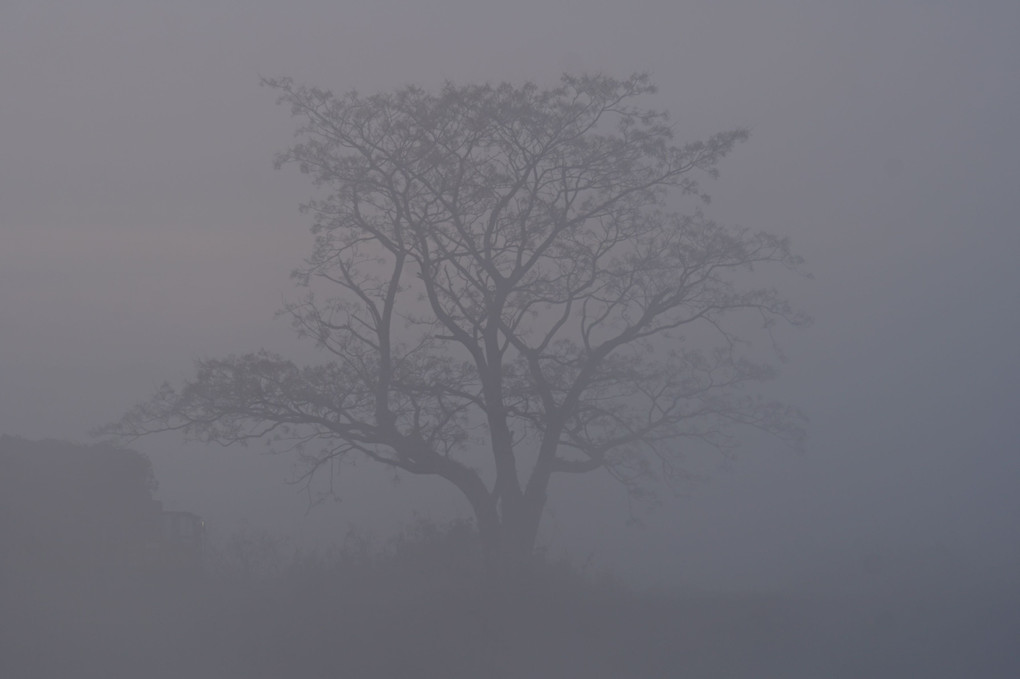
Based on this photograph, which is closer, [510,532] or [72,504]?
[72,504]

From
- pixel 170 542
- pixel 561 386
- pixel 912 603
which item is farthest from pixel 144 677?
pixel 912 603

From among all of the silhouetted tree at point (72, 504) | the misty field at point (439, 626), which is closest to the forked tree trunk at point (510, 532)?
the misty field at point (439, 626)

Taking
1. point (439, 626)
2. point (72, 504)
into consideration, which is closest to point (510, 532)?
point (439, 626)

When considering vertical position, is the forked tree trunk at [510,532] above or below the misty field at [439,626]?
above

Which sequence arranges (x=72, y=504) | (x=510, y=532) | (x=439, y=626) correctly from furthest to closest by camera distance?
(x=510, y=532), (x=72, y=504), (x=439, y=626)

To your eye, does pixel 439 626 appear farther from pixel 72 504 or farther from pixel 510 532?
pixel 72 504

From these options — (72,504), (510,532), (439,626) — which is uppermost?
(510,532)

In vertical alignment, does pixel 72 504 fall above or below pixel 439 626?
above

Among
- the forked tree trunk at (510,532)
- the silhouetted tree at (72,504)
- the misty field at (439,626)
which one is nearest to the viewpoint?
the misty field at (439,626)

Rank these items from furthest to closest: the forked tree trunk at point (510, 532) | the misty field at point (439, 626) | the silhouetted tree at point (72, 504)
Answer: the forked tree trunk at point (510, 532), the silhouetted tree at point (72, 504), the misty field at point (439, 626)

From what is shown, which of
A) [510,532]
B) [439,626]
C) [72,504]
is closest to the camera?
[439,626]

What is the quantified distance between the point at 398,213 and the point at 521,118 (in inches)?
91.7

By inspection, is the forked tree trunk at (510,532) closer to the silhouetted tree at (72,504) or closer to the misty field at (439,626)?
the misty field at (439,626)

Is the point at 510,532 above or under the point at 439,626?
above
